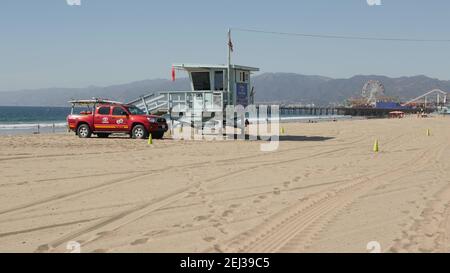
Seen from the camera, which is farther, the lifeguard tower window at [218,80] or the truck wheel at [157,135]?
the lifeguard tower window at [218,80]

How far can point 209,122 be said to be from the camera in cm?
2783

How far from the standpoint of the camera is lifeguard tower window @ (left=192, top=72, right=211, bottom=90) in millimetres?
27869

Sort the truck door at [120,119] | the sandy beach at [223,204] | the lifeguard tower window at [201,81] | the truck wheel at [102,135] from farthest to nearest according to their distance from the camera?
1. the lifeguard tower window at [201,81]
2. the truck wheel at [102,135]
3. the truck door at [120,119]
4. the sandy beach at [223,204]

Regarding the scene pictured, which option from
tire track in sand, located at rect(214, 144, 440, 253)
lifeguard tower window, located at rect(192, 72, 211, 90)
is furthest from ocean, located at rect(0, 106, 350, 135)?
tire track in sand, located at rect(214, 144, 440, 253)

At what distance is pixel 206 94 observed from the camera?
27000 millimetres

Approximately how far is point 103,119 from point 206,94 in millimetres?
5579

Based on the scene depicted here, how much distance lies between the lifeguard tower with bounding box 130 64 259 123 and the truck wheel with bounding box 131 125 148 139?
2823 millimetres

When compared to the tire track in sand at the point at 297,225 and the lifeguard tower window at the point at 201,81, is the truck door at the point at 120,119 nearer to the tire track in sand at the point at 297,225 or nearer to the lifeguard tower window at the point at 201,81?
the lifeguard tower window at the point at 201,81

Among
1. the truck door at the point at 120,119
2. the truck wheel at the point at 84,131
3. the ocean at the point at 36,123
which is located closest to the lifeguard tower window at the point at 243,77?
the truck door at the point at 120,119

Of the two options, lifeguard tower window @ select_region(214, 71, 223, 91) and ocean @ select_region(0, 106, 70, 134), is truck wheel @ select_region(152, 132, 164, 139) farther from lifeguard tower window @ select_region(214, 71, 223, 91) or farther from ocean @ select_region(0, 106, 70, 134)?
ocean @ select_region(0, 106, 70, 134)

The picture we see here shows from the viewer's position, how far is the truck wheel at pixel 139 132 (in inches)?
996

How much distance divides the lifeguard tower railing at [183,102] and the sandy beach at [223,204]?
11.2m
